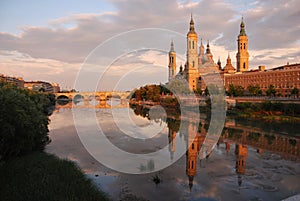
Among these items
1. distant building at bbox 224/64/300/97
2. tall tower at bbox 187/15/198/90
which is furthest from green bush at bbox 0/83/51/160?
tall tower at bbox 187/15/198/90

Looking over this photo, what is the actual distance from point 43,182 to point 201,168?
730cm

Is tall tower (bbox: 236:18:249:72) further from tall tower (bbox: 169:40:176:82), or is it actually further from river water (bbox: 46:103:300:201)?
river water (bbox: 46:103:300:201)

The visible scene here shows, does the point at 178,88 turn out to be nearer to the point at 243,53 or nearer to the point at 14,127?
the point at 243,53

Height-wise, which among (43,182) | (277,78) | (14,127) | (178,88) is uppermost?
(277,78)

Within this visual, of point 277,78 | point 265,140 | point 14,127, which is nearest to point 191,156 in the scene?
point 265,140

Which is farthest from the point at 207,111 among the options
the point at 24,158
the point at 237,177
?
the point at 24,158

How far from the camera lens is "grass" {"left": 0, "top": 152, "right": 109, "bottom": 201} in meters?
8.23

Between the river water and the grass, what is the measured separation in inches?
40.0

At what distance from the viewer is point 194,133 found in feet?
77.4

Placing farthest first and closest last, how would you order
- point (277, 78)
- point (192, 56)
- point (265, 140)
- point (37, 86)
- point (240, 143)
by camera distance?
1. point (37, 86)
2. point (192, 56)
3. point (277, 78)
4. point (265, 140)
5. point (240, 143)

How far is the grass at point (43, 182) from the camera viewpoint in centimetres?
823

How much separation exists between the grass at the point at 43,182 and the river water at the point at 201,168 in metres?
1.02

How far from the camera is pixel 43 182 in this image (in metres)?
9.24

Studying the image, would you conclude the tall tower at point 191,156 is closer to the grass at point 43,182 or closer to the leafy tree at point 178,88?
the grass at point 43,182
